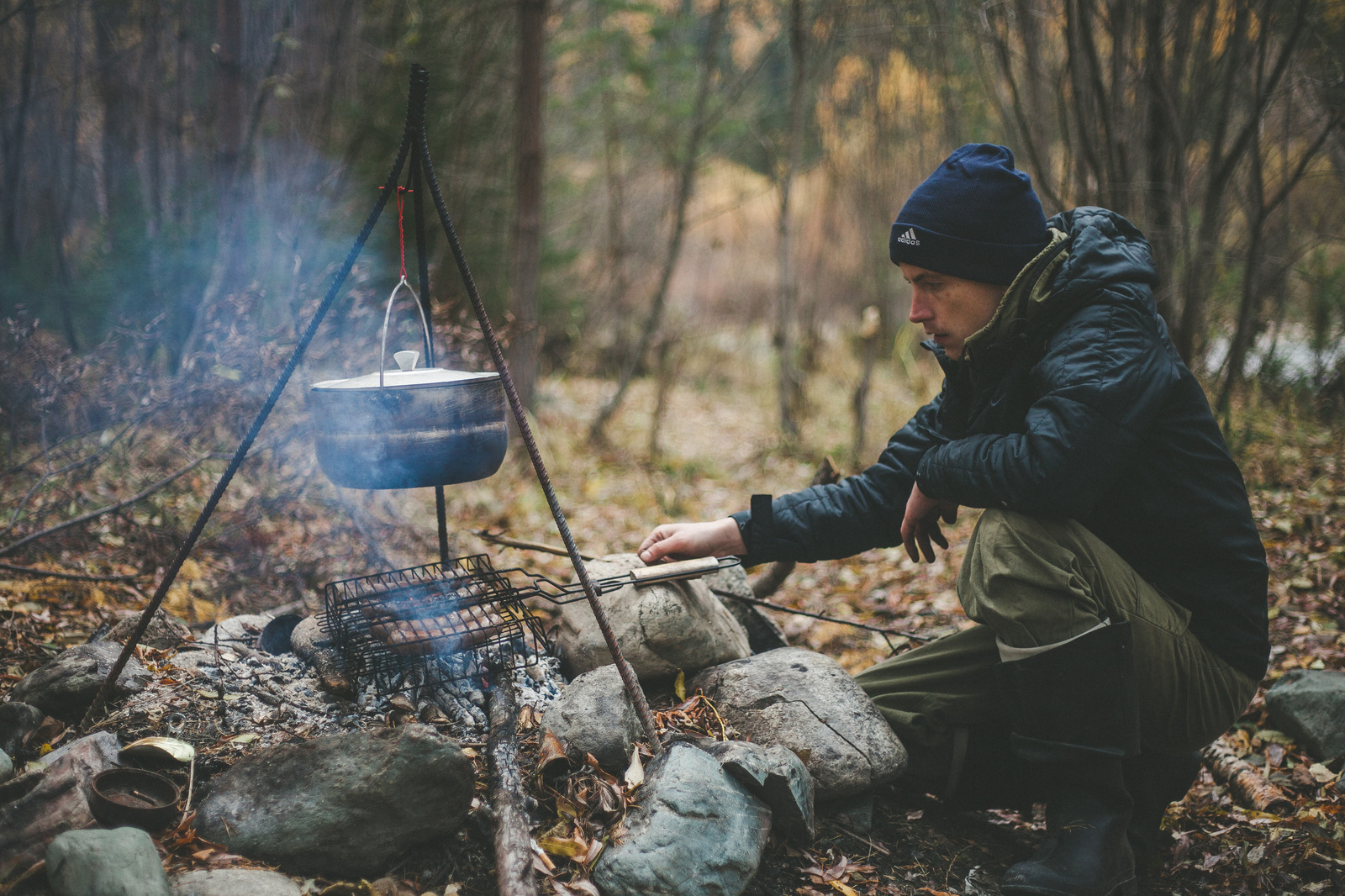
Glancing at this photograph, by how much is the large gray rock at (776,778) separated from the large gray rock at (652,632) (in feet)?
1.70

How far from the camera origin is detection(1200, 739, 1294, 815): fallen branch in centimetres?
249

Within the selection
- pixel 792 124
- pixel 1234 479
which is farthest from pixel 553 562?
pixel 792 124

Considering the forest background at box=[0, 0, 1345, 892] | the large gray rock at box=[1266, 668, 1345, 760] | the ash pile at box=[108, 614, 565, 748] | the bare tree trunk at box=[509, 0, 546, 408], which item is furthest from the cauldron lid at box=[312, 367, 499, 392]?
the bare tree trunk at box=[509, 0, 546, 408]

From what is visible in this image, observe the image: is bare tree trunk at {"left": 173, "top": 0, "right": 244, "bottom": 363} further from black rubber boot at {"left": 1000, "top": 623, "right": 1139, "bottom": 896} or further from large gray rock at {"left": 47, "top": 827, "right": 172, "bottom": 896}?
black rubber boot at {"left": 1000, "top": 623, "right": 1139, "bottom": 896}

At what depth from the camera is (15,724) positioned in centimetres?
211

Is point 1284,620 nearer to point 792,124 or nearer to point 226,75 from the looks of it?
point 792,124

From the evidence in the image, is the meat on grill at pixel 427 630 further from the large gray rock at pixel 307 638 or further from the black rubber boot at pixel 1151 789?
the black rubber boot at pixel 1151 789

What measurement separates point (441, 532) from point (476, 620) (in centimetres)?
48

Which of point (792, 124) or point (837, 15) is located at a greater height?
point (837, 15)

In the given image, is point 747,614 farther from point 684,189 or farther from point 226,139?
point 684,189

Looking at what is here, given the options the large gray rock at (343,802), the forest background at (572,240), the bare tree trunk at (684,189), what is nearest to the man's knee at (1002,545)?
the forest background at (572,240)

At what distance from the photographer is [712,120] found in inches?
293

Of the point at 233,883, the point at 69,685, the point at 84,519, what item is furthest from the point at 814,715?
the point at 84,519

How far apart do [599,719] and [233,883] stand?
919mm
